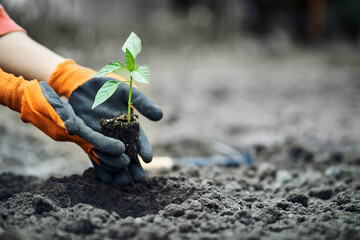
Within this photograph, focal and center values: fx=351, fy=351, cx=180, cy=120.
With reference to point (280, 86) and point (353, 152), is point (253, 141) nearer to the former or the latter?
point (353, 152)

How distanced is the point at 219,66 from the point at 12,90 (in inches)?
250

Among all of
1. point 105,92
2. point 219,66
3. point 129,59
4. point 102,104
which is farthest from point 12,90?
point 219,66

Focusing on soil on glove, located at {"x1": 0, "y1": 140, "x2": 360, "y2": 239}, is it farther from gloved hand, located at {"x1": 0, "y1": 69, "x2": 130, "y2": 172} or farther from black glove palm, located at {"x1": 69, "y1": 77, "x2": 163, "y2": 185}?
gloved hand, located at {"x1": 0, "y1": 69, "x2": 130, "y2": 172}

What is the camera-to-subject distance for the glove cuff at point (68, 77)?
2098 mm

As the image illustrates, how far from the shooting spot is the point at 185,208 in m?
1.63

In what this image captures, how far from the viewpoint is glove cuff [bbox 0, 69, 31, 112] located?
1887mm

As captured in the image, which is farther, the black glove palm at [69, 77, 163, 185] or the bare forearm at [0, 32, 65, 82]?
the bare forearm at [0, 32, 65, 82]

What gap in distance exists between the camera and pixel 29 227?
1.43 m

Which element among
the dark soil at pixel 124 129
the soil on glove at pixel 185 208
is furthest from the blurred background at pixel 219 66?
the dark soil at pixel 124 129

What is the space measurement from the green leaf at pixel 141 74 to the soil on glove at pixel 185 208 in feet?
1.98

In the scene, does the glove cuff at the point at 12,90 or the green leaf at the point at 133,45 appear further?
the glove cuff at the point at 12,90

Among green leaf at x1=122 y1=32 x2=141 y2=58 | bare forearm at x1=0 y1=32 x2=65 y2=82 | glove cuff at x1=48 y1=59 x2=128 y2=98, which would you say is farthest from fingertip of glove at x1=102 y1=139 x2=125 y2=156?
bare forearm at x1=0 y1=32 x2=65 y2=82

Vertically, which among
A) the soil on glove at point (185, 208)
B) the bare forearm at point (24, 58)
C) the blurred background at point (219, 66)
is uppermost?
the blurred background at point (219, 66)

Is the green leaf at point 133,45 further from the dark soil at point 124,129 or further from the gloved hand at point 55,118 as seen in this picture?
the gloved hand at point 55,118
